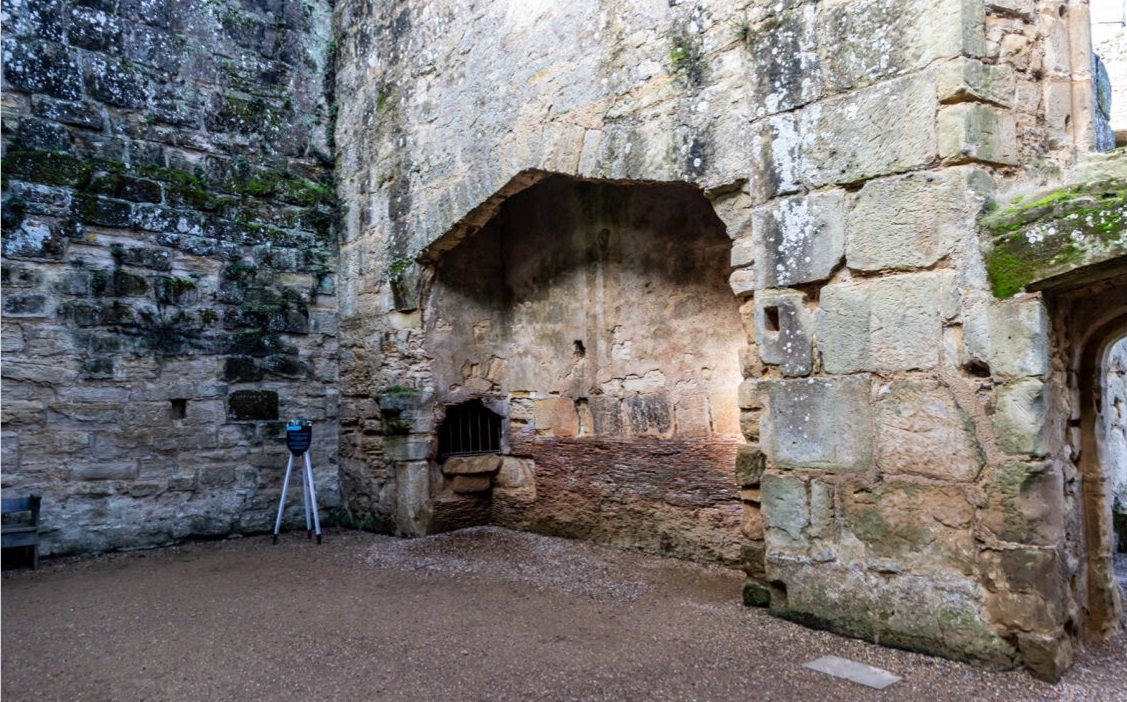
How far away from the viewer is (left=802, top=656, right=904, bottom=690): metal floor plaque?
2881 millimetres

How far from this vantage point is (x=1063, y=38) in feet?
10.8

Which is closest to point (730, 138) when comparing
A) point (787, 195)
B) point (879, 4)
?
point (787, 195)

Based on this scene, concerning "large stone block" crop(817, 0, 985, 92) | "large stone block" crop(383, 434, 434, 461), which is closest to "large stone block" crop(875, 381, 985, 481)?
"large stone block" crop(817, 0, 985, 92)

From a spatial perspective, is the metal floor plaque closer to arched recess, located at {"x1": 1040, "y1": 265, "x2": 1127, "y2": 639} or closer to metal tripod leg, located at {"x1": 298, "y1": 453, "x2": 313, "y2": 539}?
arched recess, located at {"x1": 1040, "y1": 265, "x2": 1127, "y2": 639}

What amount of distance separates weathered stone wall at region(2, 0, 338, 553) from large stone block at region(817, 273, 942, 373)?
4347mm

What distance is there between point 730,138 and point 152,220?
4181 mm

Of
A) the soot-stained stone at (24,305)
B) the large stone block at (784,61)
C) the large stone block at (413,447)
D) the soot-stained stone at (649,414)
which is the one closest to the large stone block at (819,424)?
the large stone block at (784,61)

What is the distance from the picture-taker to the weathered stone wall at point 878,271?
296 centimetres

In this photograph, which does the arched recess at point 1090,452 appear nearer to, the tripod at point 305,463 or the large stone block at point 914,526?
the large stone block at point 914,526

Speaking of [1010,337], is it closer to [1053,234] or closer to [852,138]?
[1053,234]

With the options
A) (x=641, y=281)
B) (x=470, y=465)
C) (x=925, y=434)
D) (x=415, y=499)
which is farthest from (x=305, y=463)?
(x=925, y=434)

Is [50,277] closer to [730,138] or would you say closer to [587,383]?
[587,383]

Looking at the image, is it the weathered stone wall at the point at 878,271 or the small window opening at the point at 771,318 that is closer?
the weathered stone wall at the point at 878,271

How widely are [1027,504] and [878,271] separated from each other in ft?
3.29
